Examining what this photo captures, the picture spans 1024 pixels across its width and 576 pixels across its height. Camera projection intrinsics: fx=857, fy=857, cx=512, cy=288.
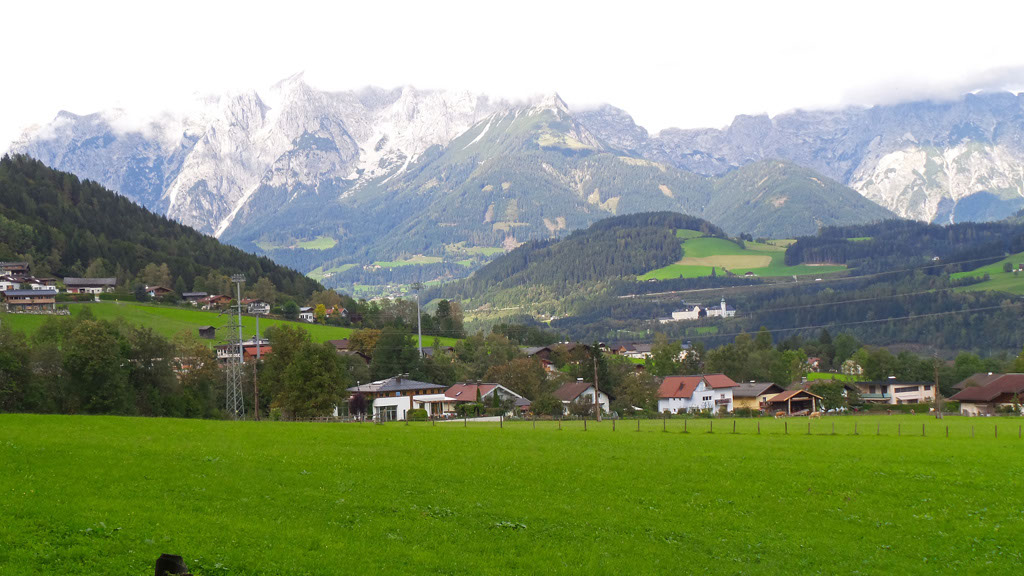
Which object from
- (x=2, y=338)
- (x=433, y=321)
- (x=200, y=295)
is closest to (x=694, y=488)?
(x=2, y=338)

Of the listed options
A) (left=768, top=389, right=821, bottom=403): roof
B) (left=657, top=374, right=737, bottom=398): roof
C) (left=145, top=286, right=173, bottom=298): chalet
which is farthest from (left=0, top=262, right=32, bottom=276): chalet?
(left=768, top=389, right=821, bottom=403): roof

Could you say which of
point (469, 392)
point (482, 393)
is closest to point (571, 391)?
point (482, 393)

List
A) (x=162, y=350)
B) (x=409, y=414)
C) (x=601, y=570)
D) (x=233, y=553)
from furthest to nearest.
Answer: (x=409, y=414), (x=162, y=350), (x=601, y=570), (x=233, y=553)

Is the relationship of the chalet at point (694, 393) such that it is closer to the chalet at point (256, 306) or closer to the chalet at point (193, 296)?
the chalet at point (256, 306)

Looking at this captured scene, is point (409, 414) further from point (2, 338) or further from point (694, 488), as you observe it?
point (694, 488)

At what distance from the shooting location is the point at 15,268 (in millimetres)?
151125

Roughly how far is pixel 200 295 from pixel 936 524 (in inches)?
6263

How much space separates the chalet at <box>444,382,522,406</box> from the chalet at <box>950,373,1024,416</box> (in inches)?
2191

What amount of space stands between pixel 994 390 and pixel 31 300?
447 feet

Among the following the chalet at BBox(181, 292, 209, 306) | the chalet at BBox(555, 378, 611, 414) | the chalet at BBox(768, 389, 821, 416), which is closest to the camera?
the chalet at BBox(555, 378, 611, 414)

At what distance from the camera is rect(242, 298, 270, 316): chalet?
521ft

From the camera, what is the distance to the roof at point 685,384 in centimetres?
11414

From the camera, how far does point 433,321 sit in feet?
557

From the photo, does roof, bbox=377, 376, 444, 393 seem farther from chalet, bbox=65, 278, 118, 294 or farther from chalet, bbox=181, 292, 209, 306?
chalet, bbox=65, 278, 118, 294
